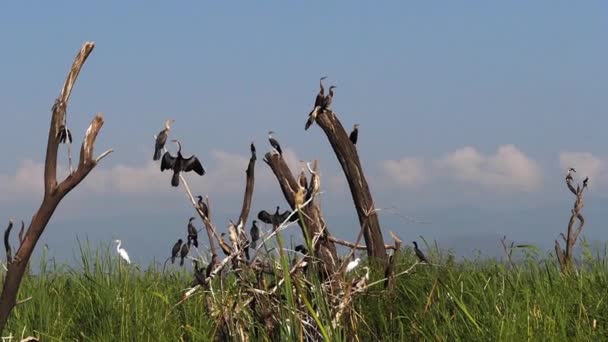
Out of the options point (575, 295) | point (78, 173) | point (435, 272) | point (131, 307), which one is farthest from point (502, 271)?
point (78, 173)

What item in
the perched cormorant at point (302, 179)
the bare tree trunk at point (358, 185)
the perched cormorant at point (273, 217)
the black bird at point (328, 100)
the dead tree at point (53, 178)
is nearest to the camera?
the dead tree at point (53, 178)

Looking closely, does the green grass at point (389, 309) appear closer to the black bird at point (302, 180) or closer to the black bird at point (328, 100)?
the black bird at point (302, 180)

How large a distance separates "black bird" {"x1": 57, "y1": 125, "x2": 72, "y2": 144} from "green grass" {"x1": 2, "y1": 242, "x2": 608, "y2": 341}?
1.24 meters

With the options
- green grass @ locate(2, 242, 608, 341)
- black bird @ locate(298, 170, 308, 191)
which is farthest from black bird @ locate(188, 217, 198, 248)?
black bird @ locate(298, 170, 308, 191)

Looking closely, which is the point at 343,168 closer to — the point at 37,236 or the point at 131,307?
the point at 131,307

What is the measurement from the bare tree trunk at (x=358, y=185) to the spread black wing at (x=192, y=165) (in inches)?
86.7

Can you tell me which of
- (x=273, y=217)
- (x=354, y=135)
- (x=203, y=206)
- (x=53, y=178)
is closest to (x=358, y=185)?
(x=354, y=135)

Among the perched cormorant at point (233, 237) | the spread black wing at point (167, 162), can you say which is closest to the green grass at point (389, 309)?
the perched cormorant at point (233, 237)

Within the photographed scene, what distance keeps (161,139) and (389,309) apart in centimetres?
183

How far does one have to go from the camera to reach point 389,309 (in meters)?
5.79

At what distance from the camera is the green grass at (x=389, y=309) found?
4.88 meters

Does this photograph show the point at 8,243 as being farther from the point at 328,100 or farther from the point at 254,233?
the point at 328,100

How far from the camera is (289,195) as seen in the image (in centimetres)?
679

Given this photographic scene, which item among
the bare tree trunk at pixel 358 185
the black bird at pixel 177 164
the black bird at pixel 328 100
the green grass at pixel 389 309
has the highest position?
the black bird at pixel 328 100
